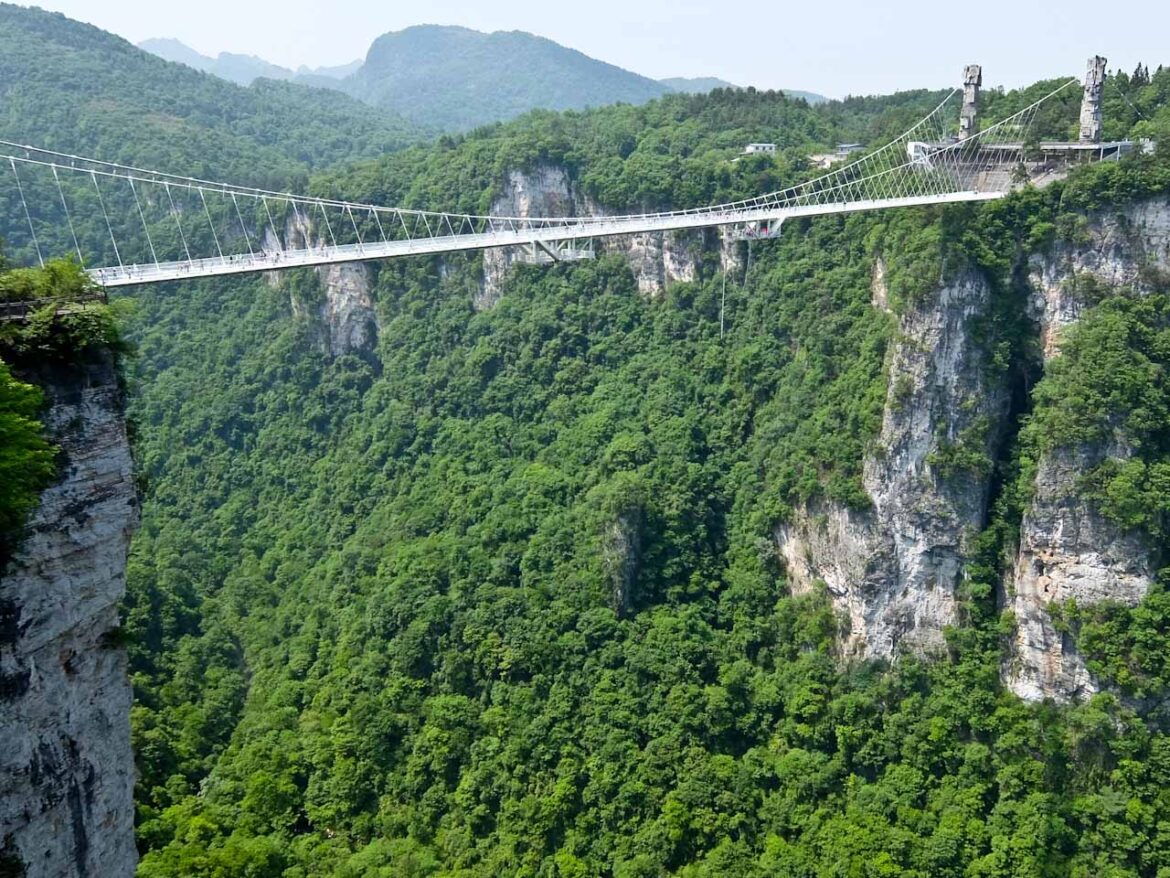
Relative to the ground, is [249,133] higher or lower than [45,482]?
higher

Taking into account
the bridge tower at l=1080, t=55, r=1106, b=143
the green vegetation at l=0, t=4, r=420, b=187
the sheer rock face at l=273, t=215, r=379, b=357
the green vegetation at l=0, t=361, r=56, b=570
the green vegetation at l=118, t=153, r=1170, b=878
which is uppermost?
the green vegetation at l=0, t=4, r=420, b=187

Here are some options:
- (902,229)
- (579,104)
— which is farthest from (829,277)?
(579,104)

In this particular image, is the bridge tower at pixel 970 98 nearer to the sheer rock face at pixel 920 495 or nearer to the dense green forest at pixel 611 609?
the dense green forest at pixel 611 609

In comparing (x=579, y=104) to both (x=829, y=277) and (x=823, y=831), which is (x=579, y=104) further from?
(x=823, y=831)

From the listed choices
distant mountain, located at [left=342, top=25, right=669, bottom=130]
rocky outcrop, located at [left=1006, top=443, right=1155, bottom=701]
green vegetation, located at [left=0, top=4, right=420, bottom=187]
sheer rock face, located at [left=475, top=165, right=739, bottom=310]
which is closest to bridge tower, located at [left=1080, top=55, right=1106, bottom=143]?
rocky outcrop, located at [left=1006, top=443, right=1155, bottom=701]

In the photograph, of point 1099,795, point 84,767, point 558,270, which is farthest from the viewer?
point 558,270

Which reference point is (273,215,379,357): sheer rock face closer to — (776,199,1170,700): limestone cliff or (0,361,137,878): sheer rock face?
(776,199,1170,700): limestone cliff
